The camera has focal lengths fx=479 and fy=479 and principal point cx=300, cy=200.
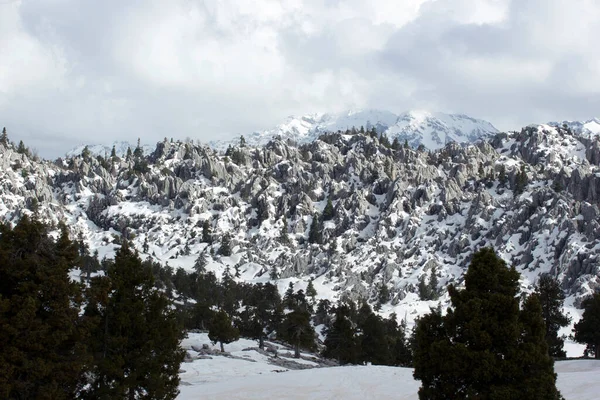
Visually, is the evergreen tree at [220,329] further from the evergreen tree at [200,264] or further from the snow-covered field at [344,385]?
the evergreen tree at [200,264]

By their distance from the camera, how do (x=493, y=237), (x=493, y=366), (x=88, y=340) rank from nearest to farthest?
1. (x=493, y=366)
2. (x=88, y=340)
3. (x=493, y=237)

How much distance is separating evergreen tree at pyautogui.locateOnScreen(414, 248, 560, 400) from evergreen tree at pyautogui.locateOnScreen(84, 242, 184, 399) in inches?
499

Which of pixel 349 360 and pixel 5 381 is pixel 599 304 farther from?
pixel 5 381

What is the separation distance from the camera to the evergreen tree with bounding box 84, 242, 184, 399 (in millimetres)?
22844

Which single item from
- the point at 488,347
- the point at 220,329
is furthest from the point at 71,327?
the point at 220,329

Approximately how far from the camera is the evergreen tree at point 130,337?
22.8 metres

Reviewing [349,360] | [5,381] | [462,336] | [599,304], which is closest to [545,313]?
[599,304]

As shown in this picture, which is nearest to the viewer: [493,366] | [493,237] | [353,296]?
[493,366]

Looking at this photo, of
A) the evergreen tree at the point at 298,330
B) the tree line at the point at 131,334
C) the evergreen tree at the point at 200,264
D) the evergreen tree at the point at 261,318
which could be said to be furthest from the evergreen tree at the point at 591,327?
the evergreen tree at the point at 200,264

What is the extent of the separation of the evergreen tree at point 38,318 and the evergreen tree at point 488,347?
1528 centimetres

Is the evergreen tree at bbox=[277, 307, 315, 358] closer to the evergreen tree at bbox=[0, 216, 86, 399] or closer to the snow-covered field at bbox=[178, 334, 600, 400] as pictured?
the snow-covered field at bbox=[178, 334, 600, 400]

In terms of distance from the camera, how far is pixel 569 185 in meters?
198

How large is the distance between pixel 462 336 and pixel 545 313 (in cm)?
4286

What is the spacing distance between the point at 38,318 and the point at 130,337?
17.9 ft
